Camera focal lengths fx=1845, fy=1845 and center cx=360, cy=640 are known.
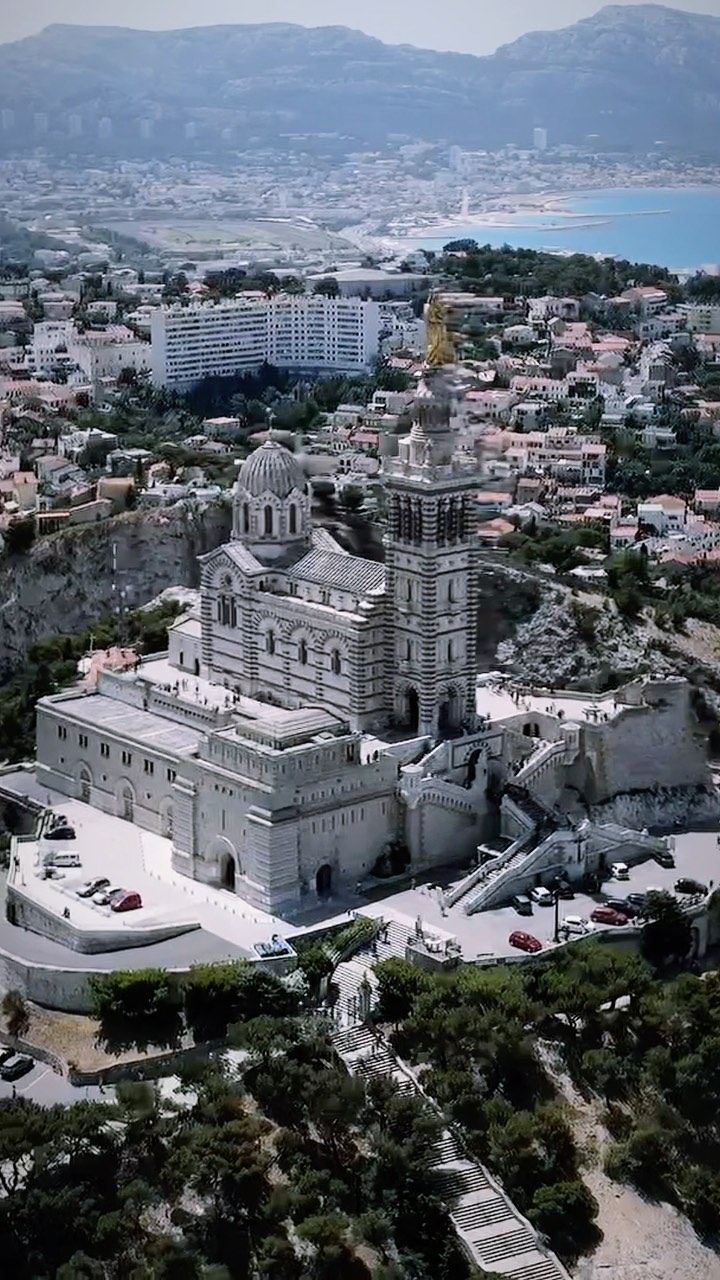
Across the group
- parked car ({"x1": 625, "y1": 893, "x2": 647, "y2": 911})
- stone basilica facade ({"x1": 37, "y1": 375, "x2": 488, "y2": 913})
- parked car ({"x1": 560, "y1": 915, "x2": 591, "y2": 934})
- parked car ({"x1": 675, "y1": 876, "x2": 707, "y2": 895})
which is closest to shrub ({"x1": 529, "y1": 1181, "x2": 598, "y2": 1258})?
parked car ({"x1": 560, "y1": 915, "x2": 591, "y2": 934})

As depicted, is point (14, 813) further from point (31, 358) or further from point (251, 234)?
point (251, 234)

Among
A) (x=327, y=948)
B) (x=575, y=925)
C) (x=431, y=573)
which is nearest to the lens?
(x=327, y=948)

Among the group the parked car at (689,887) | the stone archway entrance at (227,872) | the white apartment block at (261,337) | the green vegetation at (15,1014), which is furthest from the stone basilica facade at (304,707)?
the white apartment block at (261,337)

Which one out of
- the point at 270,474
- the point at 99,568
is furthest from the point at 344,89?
the point at 270,474

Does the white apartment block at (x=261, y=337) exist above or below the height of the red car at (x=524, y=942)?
above

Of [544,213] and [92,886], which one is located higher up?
[544,213]

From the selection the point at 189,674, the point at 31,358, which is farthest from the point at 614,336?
the point at 189,674

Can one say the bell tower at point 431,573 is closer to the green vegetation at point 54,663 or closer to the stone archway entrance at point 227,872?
the stone archway entrance at point 227,872

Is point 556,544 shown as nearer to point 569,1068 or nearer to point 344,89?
point 569,1068

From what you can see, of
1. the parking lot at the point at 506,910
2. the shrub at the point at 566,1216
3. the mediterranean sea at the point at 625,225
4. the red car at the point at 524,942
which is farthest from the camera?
the mediterranean sea at the point at 625,225
